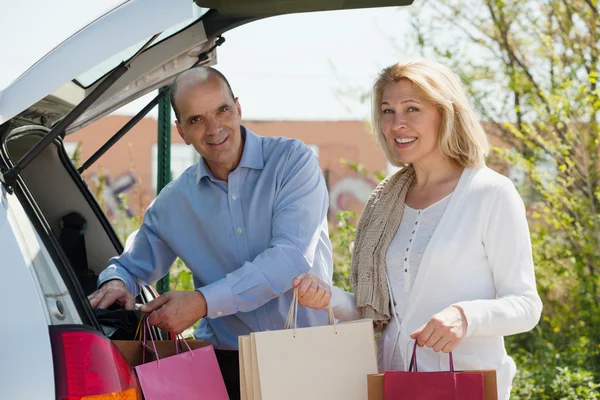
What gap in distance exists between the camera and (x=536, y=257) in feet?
20.2

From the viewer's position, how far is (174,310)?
7.78 feet

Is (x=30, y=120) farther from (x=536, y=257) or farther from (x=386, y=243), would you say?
(x=536, y=257)

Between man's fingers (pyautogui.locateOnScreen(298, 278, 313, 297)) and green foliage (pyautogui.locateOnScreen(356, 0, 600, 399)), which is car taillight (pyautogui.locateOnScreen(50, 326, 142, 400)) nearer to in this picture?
man's fingers (pyautogui.locateOnScreen(298, 278, 313, 297))

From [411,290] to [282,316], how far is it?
1.87 ft

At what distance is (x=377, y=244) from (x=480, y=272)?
1.09 feet

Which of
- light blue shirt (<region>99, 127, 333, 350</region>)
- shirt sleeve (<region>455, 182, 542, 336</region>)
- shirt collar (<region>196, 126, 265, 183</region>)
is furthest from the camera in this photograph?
shirt collar (<region>196, 126, 265, 183</region>)

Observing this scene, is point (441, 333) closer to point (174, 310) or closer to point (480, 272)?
point (480, 272)

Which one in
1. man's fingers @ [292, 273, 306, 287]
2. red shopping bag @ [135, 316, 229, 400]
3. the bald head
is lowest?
red shopping bag @ [135, 316, 229, 400]

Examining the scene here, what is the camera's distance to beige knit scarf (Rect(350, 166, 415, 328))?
7.99 feet

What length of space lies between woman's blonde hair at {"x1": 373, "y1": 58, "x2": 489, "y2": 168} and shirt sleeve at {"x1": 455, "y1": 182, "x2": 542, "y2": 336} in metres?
0.18

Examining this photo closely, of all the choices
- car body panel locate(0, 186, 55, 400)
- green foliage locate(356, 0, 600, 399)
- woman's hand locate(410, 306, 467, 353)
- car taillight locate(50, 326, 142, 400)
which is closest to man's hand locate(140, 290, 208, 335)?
car taillight locate(50, 326, 142, 400)

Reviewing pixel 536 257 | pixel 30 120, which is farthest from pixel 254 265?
pixel 536 257

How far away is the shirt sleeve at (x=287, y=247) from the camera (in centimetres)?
249

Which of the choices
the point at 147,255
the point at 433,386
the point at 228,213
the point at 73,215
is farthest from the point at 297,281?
the point at 73,215
